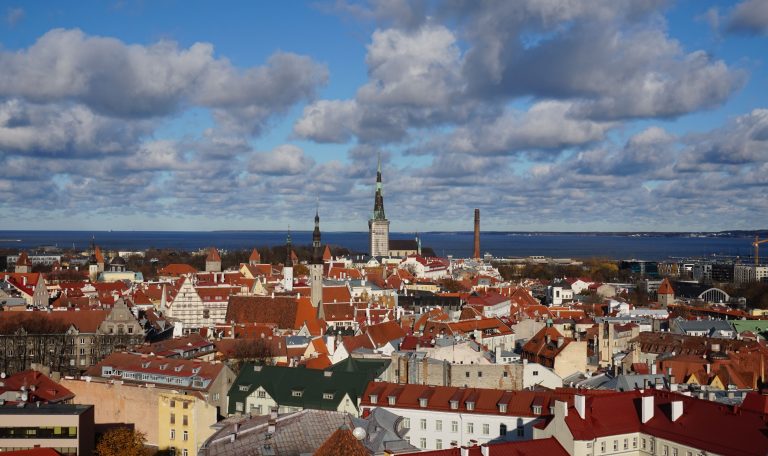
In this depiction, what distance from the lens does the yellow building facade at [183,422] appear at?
40.6 metres

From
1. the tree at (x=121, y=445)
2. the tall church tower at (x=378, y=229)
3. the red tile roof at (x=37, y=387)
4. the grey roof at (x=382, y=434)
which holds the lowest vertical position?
the tree at (x=121, y=445)

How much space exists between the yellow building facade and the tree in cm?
250

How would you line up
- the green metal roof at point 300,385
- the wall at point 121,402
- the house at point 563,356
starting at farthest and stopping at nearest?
the house at point 563,356 → the wall at point 121,402 → the green metal roof at point 300,385

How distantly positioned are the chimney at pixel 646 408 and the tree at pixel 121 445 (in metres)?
21.1

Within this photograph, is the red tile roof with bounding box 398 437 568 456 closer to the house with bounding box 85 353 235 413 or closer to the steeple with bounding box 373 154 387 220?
the house with bounding box 85 353 235 413

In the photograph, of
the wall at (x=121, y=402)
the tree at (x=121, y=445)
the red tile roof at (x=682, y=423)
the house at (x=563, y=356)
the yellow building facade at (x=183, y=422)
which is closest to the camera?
the red tile roof at (x=682, y=423)

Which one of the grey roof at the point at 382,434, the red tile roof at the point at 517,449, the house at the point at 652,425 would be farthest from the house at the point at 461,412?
the red tile roof at the point at 517,449

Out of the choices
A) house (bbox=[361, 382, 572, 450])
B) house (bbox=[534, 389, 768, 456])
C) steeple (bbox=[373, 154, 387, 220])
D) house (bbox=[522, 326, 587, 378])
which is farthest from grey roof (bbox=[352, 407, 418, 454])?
steeple (bbox=[373, 154, 387, 220])

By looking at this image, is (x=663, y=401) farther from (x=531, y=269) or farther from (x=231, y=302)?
(x=531, y=269)

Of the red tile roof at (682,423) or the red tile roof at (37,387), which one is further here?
the red tile roof at (37,387)

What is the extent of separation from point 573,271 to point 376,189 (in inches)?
1620

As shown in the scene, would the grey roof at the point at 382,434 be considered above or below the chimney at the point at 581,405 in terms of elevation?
below

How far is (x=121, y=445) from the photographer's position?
37.1 m

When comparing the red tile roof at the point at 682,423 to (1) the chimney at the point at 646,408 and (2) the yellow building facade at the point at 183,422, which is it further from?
(2) the yellow building facade at the point at 183,422
